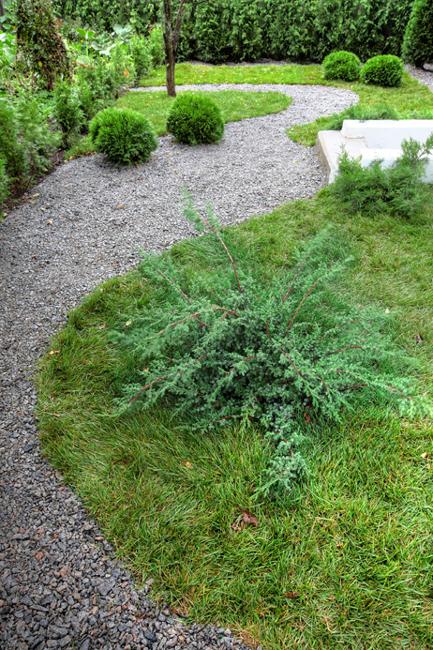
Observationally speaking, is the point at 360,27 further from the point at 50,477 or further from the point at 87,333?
the point at 50,477

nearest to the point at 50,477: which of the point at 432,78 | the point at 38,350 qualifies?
the point at 38,350

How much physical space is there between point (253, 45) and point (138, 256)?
945 cm

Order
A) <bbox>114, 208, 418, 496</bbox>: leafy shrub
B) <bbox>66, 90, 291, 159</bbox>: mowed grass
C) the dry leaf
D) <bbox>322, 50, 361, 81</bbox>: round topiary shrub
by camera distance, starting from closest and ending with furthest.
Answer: the dry leaf, <bbox>114, 208, 418, 496</bbox>: leafy shrub, <bbox>66, 90, 291, 159</bbox>: mowed grass, <bbox>322, 50, 361, 81</bbox>: round topiary shrub

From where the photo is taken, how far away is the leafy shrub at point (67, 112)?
5.53m

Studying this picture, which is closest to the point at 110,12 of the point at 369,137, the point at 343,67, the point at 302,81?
the point at 302,81

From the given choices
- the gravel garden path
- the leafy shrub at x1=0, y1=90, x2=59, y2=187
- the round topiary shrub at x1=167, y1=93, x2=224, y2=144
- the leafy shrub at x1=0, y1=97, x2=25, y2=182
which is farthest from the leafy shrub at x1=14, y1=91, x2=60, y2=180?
the round topiary shrub at x1=167, y1=93, x2=224, y2=144

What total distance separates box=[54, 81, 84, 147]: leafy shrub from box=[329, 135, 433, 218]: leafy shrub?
3.38 metres

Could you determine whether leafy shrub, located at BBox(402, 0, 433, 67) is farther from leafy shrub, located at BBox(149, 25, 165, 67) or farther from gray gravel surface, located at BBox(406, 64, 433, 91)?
leafy shrub, located at BBox(149, 25, 165, 67)

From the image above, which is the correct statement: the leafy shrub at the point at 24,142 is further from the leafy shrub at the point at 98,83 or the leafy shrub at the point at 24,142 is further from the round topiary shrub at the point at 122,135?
the leafy shrub at the point at 98,83

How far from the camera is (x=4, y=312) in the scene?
3.06 m

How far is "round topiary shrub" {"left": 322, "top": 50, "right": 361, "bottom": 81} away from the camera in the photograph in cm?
867

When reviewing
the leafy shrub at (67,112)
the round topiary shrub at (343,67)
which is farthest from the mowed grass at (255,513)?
the round topiary shrub at (343,67)

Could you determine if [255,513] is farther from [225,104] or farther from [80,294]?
[225,104]

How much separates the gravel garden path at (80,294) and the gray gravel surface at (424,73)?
232cm
